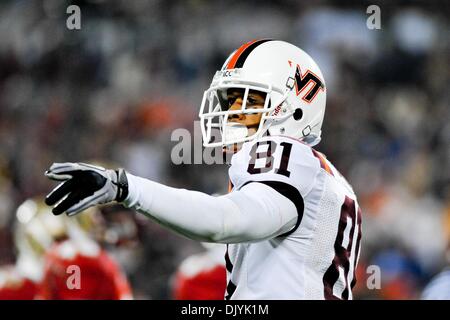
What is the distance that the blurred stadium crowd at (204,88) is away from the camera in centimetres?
785

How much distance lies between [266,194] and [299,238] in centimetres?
22

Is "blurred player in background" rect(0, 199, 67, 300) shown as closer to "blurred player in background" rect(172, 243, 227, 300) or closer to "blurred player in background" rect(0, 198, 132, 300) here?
"blurred player in background" rect(0, 198, 132, 300)

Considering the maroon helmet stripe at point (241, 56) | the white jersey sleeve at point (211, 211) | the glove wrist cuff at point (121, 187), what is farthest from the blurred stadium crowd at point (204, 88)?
the glove wrist cuff at point (121, 187)

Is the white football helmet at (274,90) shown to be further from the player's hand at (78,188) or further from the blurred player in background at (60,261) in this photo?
the blurred player in background at (60,261)

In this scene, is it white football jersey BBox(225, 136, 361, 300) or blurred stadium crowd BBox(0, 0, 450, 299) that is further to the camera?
blurred stadium crowd BBox(0, 0, 450, 299)

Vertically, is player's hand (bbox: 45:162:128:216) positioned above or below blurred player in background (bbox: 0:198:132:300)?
above

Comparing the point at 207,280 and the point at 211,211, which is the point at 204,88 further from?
the point at 211,211

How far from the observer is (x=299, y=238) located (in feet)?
8.21

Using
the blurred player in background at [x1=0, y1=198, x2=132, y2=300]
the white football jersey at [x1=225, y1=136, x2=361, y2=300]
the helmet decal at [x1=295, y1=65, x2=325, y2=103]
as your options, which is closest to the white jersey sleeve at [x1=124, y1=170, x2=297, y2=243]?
the white football jersey at [x1=225, y1=136, x2=361, y2=300]

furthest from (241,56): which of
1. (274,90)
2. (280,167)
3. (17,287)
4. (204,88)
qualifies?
(204,88)

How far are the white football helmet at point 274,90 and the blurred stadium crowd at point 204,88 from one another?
4.56 meters

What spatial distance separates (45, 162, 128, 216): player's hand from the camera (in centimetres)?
211

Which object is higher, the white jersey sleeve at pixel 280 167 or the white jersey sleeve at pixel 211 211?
the white jersey sleeve at pixel 280 167

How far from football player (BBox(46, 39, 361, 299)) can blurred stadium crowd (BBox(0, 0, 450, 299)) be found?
181 inches
